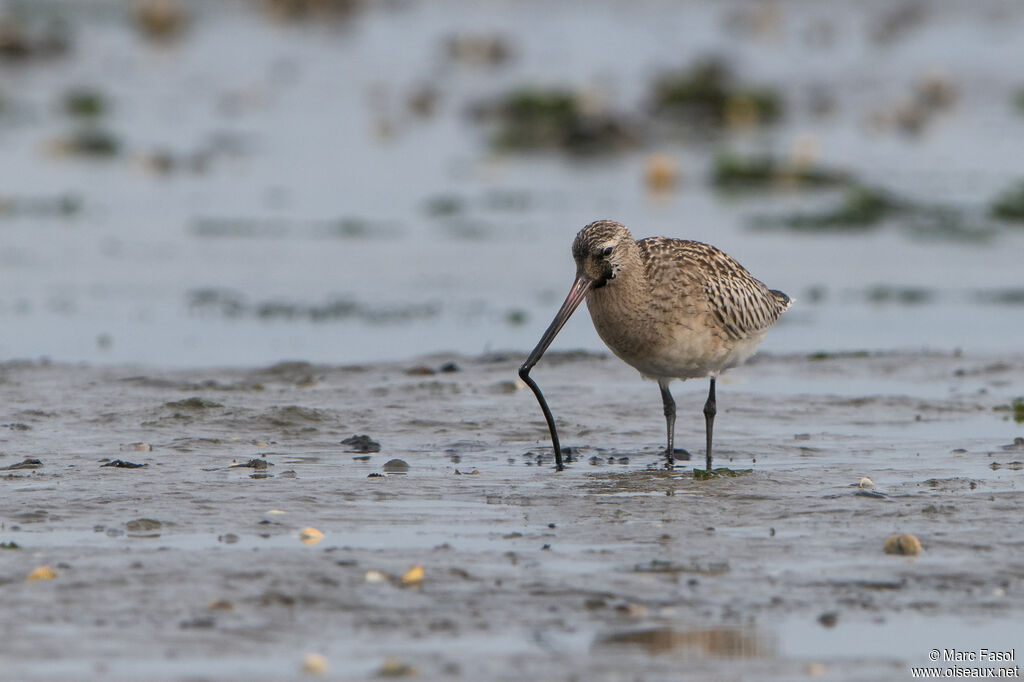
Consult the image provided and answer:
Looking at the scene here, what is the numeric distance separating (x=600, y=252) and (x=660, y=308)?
47 cm

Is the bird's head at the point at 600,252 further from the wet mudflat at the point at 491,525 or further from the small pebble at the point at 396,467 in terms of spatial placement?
the small pebble at the point at 396,467

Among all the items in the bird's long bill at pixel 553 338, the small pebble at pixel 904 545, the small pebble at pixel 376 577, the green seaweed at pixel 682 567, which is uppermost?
the bird's long bill at pixel 553 338

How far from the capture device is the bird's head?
352 inches

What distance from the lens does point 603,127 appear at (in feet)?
72.9

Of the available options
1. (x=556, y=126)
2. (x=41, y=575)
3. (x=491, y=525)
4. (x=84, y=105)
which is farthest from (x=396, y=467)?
(x=84, y=105)

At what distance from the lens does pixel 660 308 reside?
9.12 metres

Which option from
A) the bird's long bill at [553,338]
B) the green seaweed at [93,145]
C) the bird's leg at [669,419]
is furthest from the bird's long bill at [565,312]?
the green seaweed at [93,145]

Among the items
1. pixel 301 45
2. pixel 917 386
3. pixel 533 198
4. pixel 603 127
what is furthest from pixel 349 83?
pixel 917 386

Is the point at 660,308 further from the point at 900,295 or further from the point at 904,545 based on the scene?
the point at 900,295

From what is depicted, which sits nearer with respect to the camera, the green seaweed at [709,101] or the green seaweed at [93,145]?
the green seaweed at [93,145]

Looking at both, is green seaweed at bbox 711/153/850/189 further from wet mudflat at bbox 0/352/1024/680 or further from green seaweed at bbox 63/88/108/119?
green seaweed at bbox 63/88/108/119

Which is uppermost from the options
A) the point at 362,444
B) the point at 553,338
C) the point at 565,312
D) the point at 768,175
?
the point at 768,175

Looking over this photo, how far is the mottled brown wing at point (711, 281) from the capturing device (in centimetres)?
929

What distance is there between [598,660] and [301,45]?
92.9 feet
